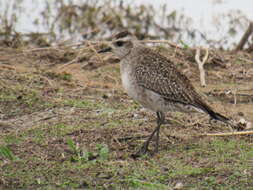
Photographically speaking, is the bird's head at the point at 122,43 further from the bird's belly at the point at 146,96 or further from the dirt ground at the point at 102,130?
Answer: the dirt ground at the point at 102,130

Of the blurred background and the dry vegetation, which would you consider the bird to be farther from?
the blurred background

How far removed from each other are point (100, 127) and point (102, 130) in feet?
0.40

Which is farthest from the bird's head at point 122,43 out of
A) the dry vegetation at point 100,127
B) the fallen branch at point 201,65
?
the fallen branch at point 201,65

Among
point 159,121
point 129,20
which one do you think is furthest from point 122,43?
point 129,20

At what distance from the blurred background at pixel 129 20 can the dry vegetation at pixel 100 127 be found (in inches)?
49.4

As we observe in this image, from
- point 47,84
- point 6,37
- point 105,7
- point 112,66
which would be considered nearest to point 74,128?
point 47,84

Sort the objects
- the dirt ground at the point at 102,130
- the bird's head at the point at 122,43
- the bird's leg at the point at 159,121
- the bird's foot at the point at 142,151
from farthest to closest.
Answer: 1. the bird's head at the point at 122,43
2. the bird's leg at the point at 159,121
3. the bird's foot at the point at 142,151
4. the dirt ground at the point at 102,130

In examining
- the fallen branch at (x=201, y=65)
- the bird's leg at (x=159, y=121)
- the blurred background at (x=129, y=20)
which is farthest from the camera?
the blurred background at (x=129, y=20)

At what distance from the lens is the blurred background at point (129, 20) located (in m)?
11.7

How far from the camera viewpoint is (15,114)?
725 cm

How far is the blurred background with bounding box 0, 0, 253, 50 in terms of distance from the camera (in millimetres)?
11734

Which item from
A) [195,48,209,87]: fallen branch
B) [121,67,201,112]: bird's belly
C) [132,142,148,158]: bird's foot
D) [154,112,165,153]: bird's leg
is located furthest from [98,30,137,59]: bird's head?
[195,48,209,87]: fallen branch

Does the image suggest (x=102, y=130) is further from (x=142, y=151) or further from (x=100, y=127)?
(x=142, y=151)

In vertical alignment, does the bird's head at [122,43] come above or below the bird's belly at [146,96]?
above
